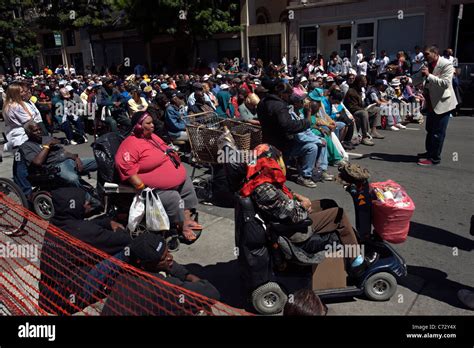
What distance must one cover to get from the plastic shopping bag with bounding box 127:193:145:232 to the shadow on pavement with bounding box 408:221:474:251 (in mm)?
3222

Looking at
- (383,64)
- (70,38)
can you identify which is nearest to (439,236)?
(383,64)

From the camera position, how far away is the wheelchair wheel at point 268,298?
3.62 metres

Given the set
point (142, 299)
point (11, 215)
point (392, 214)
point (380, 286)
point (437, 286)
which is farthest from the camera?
point (11, 215)

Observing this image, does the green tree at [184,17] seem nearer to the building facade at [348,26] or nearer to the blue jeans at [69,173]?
the building facade at [348,26]

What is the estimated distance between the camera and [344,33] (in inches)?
883

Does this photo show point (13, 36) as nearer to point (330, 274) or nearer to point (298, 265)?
point (298, 265)

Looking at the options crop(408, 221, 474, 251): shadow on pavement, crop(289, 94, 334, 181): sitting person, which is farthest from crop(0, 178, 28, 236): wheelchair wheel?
crop(408, 221, 474, 251): shadow on pavement

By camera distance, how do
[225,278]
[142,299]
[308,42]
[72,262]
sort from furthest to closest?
[308,42], [225,278], [72,262], [142,299]

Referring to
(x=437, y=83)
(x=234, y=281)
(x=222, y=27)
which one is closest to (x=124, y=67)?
(x=222, y=27)

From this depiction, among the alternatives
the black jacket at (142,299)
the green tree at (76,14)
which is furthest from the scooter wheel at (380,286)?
the green tree at (76,14)

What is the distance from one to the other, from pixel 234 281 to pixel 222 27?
24114 millimetres

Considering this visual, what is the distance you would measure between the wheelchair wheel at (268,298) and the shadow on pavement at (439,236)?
7.40 feet

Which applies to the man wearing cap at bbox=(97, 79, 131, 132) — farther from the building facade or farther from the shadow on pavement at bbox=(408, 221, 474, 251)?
the building facade

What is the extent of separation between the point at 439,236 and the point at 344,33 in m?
19.5
